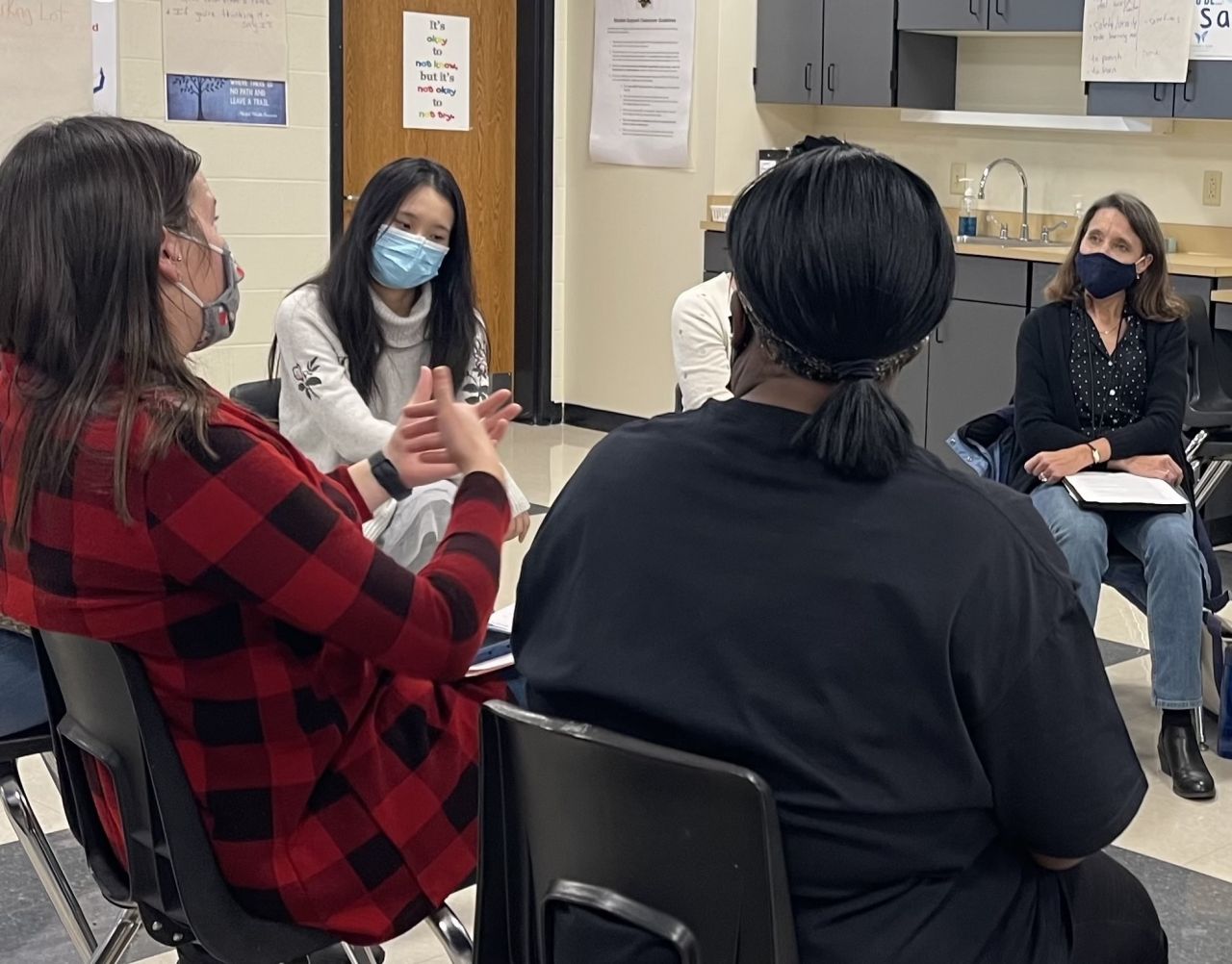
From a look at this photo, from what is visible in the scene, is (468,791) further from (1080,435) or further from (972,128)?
(972,128)

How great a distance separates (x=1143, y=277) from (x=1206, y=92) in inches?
76.4

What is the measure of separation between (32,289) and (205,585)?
1.06 feet

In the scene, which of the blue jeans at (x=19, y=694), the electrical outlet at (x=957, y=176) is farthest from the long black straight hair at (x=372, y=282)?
the electrical outlet at (x=957, y=176)

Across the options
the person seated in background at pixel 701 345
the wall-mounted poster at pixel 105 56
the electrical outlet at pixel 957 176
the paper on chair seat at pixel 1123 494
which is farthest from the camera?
the electrical outlet at pixel 957 176

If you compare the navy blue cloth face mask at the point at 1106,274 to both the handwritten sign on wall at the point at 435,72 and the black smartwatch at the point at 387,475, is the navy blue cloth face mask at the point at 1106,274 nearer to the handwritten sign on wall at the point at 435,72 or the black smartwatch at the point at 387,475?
the black smartwatch at the point at 387,475

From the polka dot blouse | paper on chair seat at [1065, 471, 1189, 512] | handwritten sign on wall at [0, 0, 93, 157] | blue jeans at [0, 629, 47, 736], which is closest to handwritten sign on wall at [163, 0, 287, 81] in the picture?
handwritten sign on wall at [0, 0, 93, 157]

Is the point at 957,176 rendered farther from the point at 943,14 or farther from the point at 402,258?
the point at 402,258

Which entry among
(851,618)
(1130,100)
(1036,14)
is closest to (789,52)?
(1036,14)

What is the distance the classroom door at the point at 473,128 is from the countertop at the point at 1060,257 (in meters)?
1.79

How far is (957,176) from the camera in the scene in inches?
246

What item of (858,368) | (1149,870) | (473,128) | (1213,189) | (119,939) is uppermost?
(473,128)

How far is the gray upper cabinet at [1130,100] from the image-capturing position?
5.25 meters

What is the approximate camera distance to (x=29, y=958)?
2430 millimetres

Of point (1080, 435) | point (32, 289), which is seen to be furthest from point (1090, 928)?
point (1080, 435)
